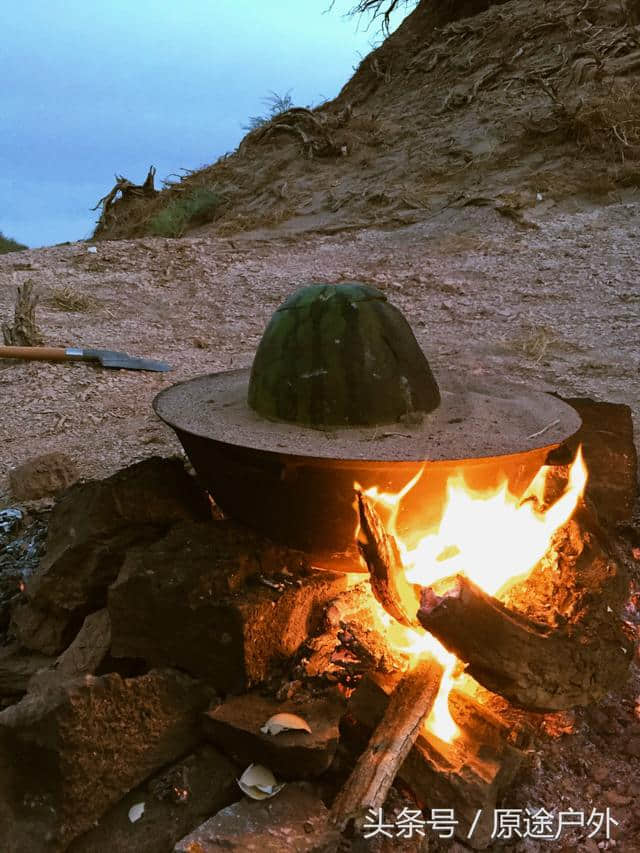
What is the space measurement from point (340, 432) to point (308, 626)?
0.68 meters

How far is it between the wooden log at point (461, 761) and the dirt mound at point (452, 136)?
6.94 meters

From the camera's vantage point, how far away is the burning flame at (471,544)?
200 cm

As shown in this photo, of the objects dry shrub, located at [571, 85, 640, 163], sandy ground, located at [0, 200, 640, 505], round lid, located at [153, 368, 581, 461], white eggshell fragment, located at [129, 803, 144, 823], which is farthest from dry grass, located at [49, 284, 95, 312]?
dry shrub, located at [571, 85, 640, 163]

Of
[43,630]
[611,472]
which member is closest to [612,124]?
[611,472]

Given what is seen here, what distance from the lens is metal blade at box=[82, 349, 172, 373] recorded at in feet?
15.9

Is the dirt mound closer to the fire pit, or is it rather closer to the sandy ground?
the sandy ground

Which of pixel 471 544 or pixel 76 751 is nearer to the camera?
pixel 76 751

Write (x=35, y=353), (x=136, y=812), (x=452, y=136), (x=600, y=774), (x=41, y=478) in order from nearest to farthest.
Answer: (x=136, y=812) → (x=600, y=774) → (x=41, y=478) → (x=35, y=353) → (x=452, y=136)

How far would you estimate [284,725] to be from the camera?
177cm

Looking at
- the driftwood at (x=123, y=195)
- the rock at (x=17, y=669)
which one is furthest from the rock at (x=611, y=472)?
the driftwood at (x=123, y=195)

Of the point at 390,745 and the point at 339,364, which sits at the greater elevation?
the point at 339,364

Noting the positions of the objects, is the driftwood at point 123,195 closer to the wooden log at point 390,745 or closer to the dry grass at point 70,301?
the dry grass at point 70,301

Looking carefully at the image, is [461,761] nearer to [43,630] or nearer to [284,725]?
[284,725]

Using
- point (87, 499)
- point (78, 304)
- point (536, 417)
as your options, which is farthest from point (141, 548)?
point (78, 304)
